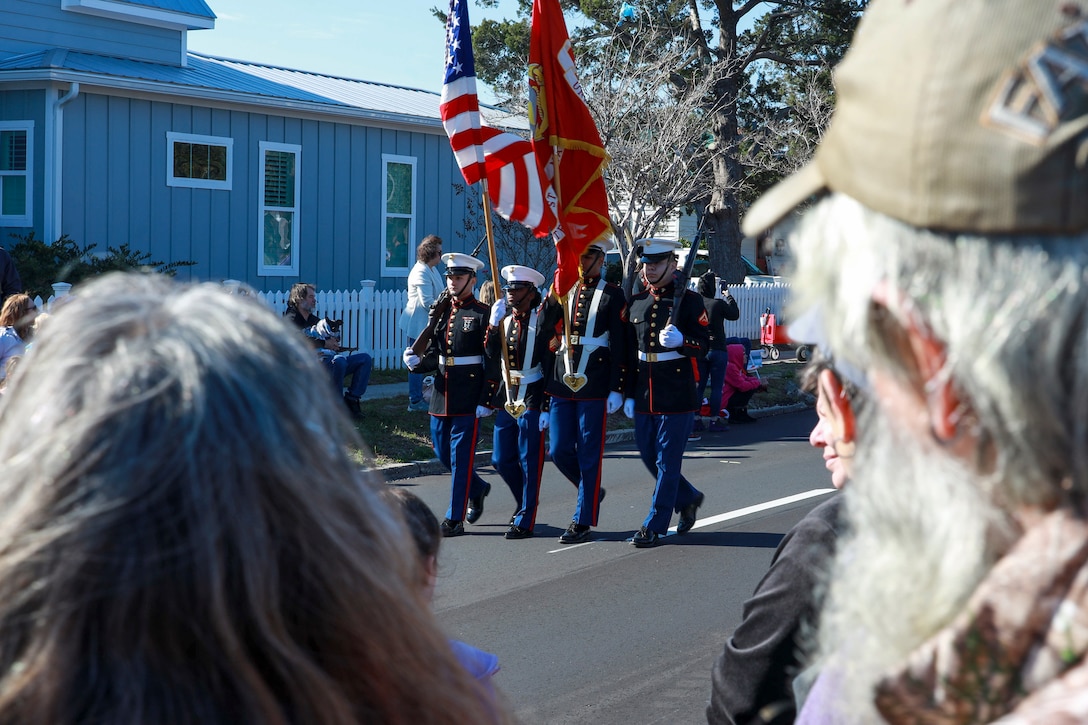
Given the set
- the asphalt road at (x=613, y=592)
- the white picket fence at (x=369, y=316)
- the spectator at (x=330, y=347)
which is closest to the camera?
the asphalt road at (x=613, y=592)

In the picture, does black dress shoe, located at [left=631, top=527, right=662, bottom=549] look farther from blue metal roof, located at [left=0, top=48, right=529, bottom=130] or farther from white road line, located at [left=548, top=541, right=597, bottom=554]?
blue metal roof, located at [left=0, top=48, right=529, bottom=130]

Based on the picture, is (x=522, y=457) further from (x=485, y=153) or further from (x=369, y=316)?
(x=369, y=316)

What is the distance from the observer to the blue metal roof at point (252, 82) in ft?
48.1

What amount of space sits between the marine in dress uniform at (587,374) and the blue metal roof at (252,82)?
8.74 metres

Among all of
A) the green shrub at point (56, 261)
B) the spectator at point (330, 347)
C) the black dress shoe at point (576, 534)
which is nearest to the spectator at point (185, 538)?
the black dress shoe at point (576, 534)

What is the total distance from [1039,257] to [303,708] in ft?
2.48

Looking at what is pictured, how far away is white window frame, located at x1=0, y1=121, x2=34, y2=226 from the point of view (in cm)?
1463

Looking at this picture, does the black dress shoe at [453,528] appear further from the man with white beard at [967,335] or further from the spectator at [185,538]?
the man with white beard at [967,335]

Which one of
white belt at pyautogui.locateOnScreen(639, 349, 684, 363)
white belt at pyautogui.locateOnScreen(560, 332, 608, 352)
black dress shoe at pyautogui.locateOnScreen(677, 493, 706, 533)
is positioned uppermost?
white belt at pyautogui.locateOnScreen(560, 332, 608, 352)

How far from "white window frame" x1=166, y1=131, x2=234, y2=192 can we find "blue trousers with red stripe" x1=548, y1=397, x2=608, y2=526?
30.3 ft

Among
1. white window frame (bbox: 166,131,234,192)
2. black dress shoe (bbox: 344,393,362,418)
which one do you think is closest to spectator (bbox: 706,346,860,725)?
black dress shoe (bbox: 344,393,362,418)

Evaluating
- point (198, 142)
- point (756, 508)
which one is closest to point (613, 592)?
point (756, 508)

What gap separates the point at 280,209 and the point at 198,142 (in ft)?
5.16

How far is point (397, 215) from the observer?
60.3 ft
